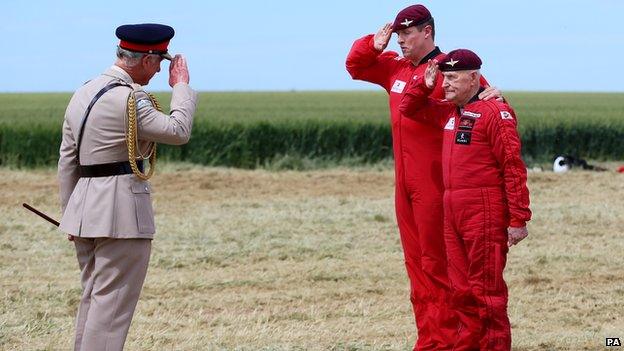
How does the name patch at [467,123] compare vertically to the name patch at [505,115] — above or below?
below

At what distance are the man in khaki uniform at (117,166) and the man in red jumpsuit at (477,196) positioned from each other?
1.23 metres

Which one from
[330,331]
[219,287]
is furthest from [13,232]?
[330,331]

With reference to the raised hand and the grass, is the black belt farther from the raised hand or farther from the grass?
the grass

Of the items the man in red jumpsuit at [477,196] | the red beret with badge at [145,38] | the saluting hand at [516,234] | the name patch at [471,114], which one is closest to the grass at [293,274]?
the man in red jumpsuit at [477,196]

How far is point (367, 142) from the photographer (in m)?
20.0

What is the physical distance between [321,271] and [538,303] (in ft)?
6.07

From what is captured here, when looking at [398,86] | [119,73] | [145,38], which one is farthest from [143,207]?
[398,86]

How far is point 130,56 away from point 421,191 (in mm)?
1545

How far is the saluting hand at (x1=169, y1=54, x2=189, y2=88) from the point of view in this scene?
15.2 ft

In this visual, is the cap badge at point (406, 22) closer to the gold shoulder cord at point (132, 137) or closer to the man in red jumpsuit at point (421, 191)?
the man in red jumpsuit at point (421, 191)

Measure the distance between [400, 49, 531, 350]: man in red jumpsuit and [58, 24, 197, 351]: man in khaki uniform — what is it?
1.23 m

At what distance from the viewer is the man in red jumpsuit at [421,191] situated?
17.7ft

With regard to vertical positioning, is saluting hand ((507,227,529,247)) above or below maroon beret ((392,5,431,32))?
below

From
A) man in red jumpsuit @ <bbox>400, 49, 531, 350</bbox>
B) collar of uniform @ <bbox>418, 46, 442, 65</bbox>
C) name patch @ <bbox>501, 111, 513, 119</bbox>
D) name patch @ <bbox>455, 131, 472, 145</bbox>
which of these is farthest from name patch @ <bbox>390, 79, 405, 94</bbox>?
name patch @ <bbox>501, 111, 513, 119</bbox>
